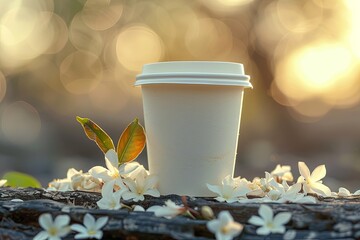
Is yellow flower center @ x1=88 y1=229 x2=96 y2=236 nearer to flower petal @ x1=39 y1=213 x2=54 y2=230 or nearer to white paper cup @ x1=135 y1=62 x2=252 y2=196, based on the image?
flower petal @ x1=39 y1=213 x2=54 y2=230

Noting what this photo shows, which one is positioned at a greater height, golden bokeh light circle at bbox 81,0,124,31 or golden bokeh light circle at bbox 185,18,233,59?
golden bokeh light circle at bbox 81,0,124,31

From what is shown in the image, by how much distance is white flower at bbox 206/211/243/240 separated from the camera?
687 mm

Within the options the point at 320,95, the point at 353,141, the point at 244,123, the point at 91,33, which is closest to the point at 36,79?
the point at 91,33

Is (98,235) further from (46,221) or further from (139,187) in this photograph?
(139,187)

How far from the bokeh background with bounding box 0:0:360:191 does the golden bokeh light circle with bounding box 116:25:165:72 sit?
0.02 meters

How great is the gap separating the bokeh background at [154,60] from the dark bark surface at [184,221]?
225 inches

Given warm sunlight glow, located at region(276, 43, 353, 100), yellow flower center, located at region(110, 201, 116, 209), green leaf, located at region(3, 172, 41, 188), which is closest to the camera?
yellow flower center, located at region(110, 201, 116, 209)

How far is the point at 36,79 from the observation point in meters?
9.05

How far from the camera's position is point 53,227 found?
78 cm

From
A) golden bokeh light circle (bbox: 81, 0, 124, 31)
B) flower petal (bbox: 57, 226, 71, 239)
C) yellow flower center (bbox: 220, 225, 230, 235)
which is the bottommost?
yellow flower center (bbox: 220, 225, 230, 235)

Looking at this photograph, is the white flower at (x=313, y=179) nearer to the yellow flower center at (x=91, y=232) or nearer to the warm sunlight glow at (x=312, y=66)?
the yellow flower center at (x=91, y=232)

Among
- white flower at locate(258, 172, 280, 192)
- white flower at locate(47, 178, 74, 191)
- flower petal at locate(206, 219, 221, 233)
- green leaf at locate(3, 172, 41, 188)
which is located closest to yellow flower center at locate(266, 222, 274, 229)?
flower petal at locate(206, 219, 221, 233)

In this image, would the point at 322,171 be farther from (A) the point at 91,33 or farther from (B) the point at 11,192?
(A) the point at 91,33

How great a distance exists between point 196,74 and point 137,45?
24.5 ft
